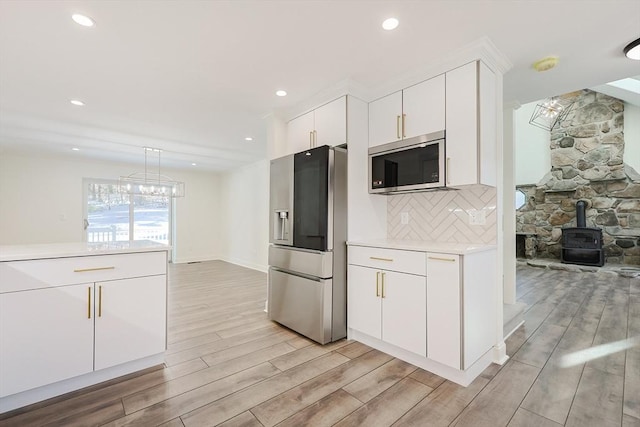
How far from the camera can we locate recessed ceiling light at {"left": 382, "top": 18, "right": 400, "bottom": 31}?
1788mm

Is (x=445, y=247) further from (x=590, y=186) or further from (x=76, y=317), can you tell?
(x=590, y=186)

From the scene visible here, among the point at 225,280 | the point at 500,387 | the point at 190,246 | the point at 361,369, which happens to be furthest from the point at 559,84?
the point at 190,246

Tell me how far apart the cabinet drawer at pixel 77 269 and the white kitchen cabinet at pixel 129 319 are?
6 centimetres

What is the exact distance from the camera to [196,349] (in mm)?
2457

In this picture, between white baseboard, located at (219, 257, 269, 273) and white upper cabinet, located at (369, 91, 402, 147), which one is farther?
white baseboard, located at (219, 257, 269, 273)

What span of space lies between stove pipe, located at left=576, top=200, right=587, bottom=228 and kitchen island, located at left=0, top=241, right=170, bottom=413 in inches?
323

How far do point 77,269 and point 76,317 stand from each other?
0.30 meters

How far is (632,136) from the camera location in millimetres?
5992

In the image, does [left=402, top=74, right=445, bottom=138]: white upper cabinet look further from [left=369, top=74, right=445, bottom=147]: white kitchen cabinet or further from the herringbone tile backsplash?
the herringbone tile backsplash

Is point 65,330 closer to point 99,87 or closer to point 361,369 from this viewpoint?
point 361,369

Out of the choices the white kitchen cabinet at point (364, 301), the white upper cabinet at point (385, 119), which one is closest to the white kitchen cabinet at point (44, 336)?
the white kitchen cabinet at point (364, 301)

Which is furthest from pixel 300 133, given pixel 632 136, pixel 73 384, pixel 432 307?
pixel 632 136

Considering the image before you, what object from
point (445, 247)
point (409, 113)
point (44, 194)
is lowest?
point (445, 247)

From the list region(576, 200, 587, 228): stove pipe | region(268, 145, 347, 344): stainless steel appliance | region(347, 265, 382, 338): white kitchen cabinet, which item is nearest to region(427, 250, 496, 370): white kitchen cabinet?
region(347, 265, 382, 338): white kitchen cabinet
